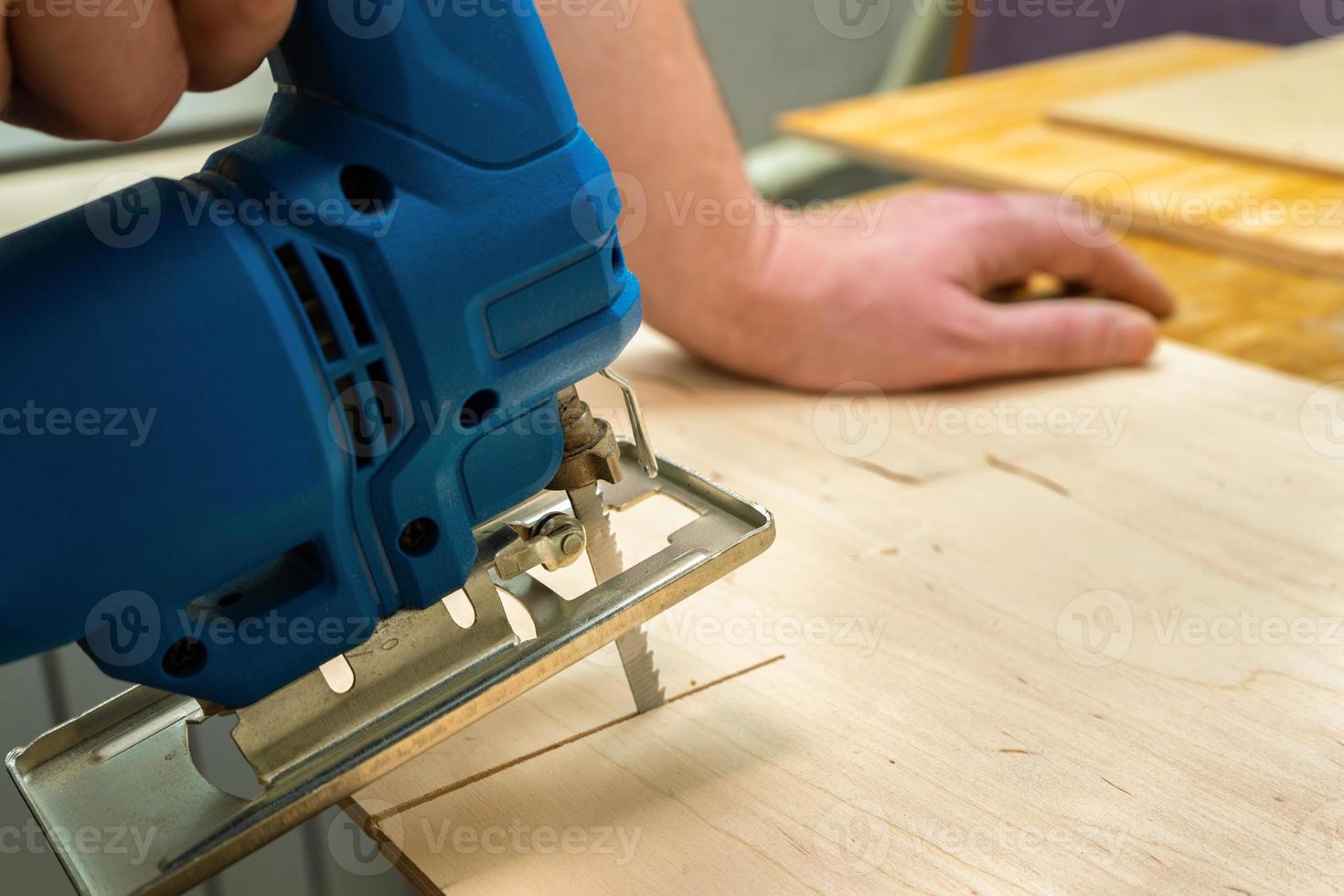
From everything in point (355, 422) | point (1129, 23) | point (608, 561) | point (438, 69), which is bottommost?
point (1129, 23)

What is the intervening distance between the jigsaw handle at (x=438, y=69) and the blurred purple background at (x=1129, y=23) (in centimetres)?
210

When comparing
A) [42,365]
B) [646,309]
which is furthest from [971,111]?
[42,365]

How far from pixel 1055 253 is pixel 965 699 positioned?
2.03 ft

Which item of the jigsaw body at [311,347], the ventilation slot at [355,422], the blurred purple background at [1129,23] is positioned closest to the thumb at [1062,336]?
the jigsaw body at [311,347]

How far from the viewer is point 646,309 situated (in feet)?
3.74

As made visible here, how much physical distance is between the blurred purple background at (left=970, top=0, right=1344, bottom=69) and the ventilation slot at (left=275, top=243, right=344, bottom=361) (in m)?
2.20

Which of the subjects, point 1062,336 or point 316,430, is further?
point 1062,336

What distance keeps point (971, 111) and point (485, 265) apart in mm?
1325

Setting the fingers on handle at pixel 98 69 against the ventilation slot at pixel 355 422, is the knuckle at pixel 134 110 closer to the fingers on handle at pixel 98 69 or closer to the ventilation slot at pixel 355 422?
the fingers on handle at pixel 98 69

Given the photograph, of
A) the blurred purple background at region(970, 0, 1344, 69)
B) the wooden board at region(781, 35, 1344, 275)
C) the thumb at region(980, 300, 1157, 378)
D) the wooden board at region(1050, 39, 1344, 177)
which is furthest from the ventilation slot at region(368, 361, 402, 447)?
the blurred purple background at region(970, 0, 1344, 69)

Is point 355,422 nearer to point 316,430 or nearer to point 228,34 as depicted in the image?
point 316,430

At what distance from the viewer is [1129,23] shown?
→ 8.54 ft

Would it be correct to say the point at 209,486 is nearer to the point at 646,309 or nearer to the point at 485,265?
the point at 485,265

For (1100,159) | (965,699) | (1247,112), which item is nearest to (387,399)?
(965,699)
